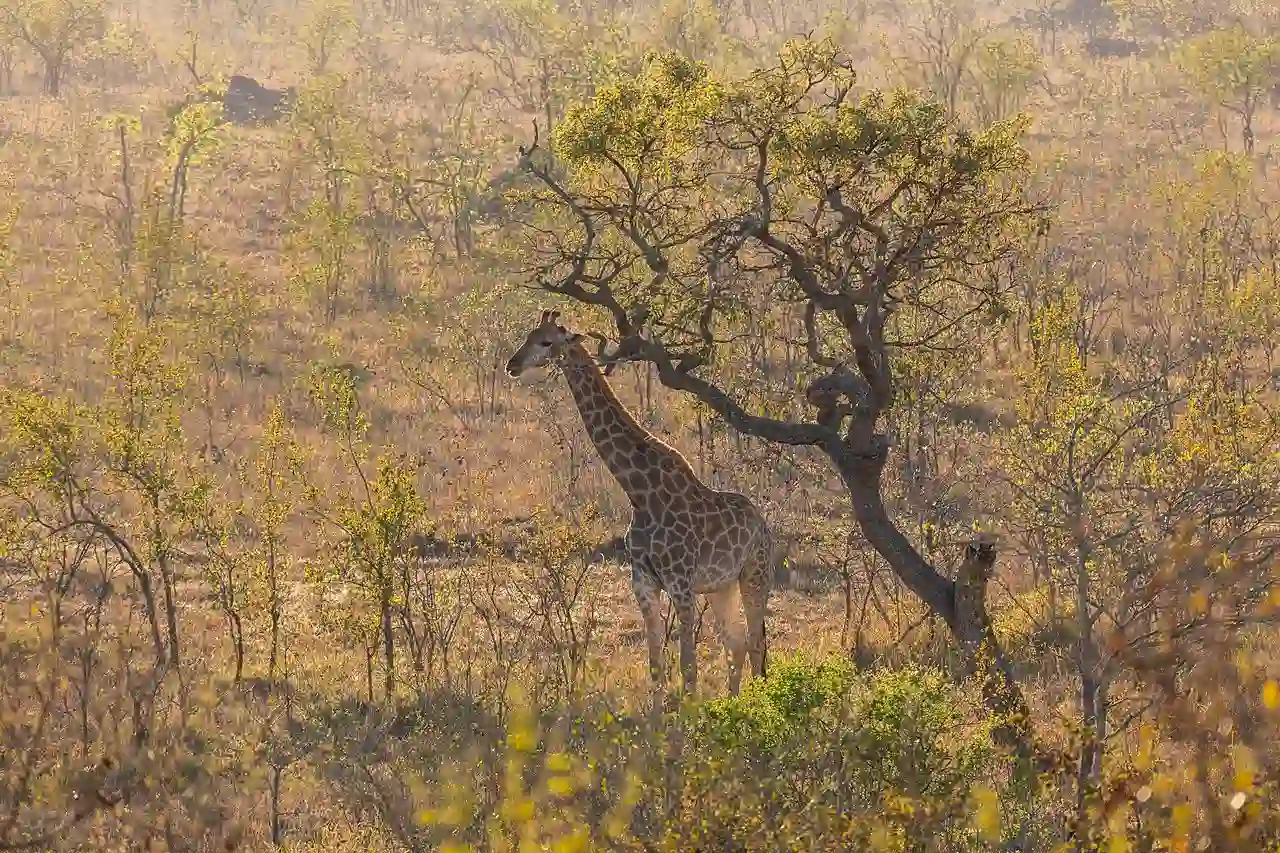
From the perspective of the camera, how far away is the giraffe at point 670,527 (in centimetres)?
1528

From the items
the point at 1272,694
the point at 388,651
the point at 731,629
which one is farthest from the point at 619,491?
the point at 1272,694

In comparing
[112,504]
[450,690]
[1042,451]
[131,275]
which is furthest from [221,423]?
[1042,451]

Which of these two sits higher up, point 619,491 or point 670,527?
point 670,527

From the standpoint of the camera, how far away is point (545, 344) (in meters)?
15.7

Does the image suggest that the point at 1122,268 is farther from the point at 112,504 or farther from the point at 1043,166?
the point at 112,504

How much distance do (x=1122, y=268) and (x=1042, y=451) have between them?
2542 centimetres

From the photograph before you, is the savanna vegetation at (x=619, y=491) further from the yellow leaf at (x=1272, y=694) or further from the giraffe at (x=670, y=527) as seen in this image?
the giraffe at (x=670, y=527)

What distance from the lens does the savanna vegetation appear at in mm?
10953

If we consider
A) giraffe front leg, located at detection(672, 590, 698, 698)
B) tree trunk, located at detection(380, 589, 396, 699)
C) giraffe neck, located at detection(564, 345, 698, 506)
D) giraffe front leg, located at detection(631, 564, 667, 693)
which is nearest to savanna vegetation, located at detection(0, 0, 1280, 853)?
tree trunk, located at detection(380, 589, 396, 699)

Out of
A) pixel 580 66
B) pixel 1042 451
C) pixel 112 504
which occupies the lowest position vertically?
pixel 112 504

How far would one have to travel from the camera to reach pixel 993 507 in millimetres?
21844

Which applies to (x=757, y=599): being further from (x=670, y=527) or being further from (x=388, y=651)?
(x=388, y=651)

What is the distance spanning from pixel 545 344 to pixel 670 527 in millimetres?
2378

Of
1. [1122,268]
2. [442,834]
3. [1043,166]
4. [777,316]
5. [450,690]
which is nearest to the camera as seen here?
[442,834]
